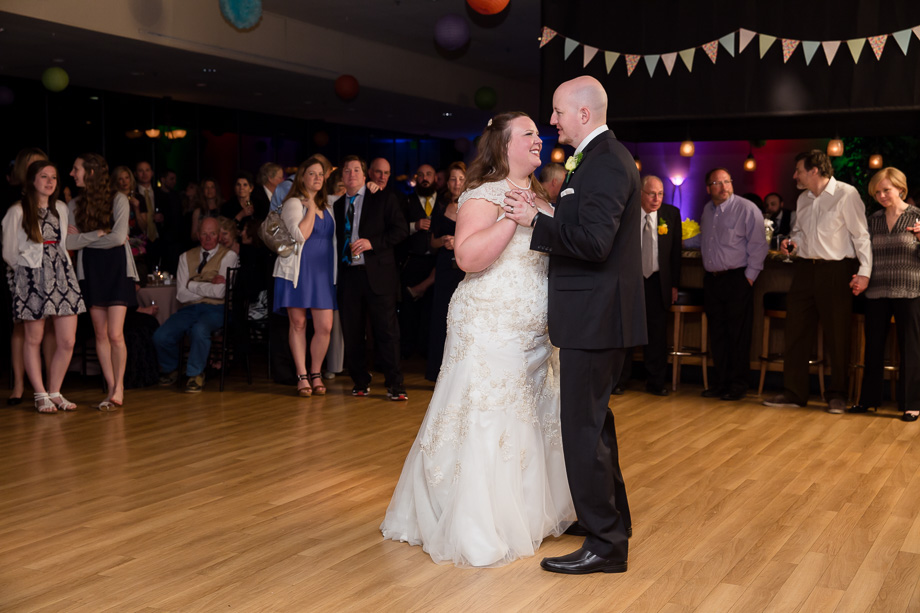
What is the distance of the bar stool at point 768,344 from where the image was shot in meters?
6.91

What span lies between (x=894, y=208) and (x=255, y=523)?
15.9 feet

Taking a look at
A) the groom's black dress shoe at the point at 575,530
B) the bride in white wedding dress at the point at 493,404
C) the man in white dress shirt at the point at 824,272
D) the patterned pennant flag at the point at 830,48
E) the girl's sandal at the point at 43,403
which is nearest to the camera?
the bride in white wedding dress at the point at 493,404

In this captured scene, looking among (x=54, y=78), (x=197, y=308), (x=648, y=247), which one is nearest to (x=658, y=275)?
(x=648, y=247)

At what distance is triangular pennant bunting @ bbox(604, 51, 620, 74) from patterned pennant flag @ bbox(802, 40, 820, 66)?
4.59 feet

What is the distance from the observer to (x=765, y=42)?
6.72m

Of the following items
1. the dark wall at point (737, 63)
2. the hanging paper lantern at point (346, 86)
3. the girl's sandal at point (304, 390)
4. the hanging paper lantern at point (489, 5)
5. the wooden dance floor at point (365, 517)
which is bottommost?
the wooden dance floor at point (365, 517)

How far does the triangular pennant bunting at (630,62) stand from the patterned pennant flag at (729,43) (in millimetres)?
665

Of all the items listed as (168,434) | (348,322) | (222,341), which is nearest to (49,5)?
(222,341)

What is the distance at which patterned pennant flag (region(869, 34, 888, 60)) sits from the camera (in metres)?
6.34

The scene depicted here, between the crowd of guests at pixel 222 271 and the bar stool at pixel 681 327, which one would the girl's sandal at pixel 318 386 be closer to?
the crowd of guests at pixel 222 271

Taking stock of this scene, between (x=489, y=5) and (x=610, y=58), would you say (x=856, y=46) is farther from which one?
(x=489, y=5)

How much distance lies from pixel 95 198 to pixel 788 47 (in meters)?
5.02

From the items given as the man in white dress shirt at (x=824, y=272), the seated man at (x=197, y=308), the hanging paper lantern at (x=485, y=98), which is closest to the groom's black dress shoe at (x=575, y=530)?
the man in white dress shirt at (x=824, y=272)

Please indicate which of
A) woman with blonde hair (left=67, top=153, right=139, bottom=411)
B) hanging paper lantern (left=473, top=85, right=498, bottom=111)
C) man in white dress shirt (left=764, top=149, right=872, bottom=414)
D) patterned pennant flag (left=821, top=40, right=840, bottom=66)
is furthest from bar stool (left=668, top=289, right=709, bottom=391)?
hanging paper lantern (left=473, top=85, right=498, bottom=111)
